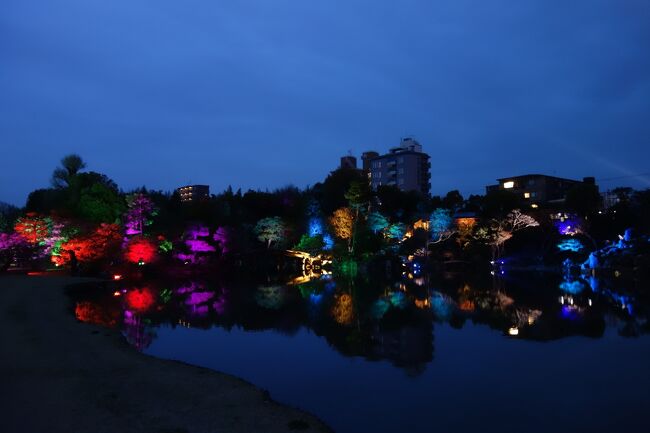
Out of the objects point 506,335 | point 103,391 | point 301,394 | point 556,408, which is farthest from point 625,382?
point 103,391

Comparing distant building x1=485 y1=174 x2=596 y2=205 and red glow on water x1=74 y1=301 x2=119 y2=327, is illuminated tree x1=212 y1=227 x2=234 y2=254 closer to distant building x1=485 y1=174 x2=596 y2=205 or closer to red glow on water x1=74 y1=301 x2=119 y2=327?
red glow on water x1=74 y1=301 x2=119 y2=327

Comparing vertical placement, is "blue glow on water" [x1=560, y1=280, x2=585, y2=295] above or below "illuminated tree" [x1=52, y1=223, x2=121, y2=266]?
below

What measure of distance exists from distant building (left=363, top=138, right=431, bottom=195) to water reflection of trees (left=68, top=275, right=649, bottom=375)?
1747 inches

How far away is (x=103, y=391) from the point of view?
268 inches

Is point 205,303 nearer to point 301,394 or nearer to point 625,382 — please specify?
point 301,394

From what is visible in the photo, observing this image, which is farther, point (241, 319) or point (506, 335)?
point (241, 319)

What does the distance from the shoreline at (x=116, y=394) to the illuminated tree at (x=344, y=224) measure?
27649mm

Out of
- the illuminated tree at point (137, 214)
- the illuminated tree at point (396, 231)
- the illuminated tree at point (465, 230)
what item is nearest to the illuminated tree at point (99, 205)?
the illuminated tree at point (137, 214)

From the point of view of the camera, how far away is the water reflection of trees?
12.2 metres

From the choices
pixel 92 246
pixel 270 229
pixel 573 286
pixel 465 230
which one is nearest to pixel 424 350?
pixel 573 286

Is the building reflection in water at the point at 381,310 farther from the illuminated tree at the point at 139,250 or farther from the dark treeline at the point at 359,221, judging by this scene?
the dark treeline at the point at 359,221

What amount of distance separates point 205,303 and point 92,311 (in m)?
4.25

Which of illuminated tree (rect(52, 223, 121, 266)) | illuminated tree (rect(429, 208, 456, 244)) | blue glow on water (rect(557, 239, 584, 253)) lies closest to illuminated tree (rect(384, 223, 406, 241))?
illuminated tree (rect(429, 208, 456, 244))

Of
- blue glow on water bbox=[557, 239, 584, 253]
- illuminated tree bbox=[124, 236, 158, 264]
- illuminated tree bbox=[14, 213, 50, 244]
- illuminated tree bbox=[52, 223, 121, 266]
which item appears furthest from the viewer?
blue glow on water bbox=[557, 239, 584, 253]
